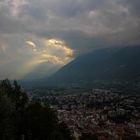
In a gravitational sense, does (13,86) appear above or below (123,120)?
above

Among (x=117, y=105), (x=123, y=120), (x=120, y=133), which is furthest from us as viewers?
(x=117, y=105)

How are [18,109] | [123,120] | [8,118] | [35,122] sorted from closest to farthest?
[8,118]
[35,122]
[18,109]
[123,120]

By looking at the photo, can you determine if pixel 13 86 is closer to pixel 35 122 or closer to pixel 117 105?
pixel 35 122

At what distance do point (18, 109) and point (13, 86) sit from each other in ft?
12.3

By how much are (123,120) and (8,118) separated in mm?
65300

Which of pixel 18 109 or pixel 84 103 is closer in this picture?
pixel 18 109

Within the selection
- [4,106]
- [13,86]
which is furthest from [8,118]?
[13,86]

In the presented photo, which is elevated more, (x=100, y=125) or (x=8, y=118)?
(x=8, y=118)

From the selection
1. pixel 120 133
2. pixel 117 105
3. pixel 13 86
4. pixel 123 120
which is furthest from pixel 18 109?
pixel 117 105

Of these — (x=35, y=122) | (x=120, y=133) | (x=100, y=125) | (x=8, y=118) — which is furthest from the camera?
(x=100, y=125)

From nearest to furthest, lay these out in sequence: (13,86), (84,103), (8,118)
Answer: (8,118)
(13,86)
(84,103)

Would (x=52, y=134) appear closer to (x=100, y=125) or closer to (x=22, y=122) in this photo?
(x=22, y=122)

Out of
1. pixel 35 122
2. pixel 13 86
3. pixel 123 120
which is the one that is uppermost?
pixel 13 86

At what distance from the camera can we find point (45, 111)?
35.2 meters
